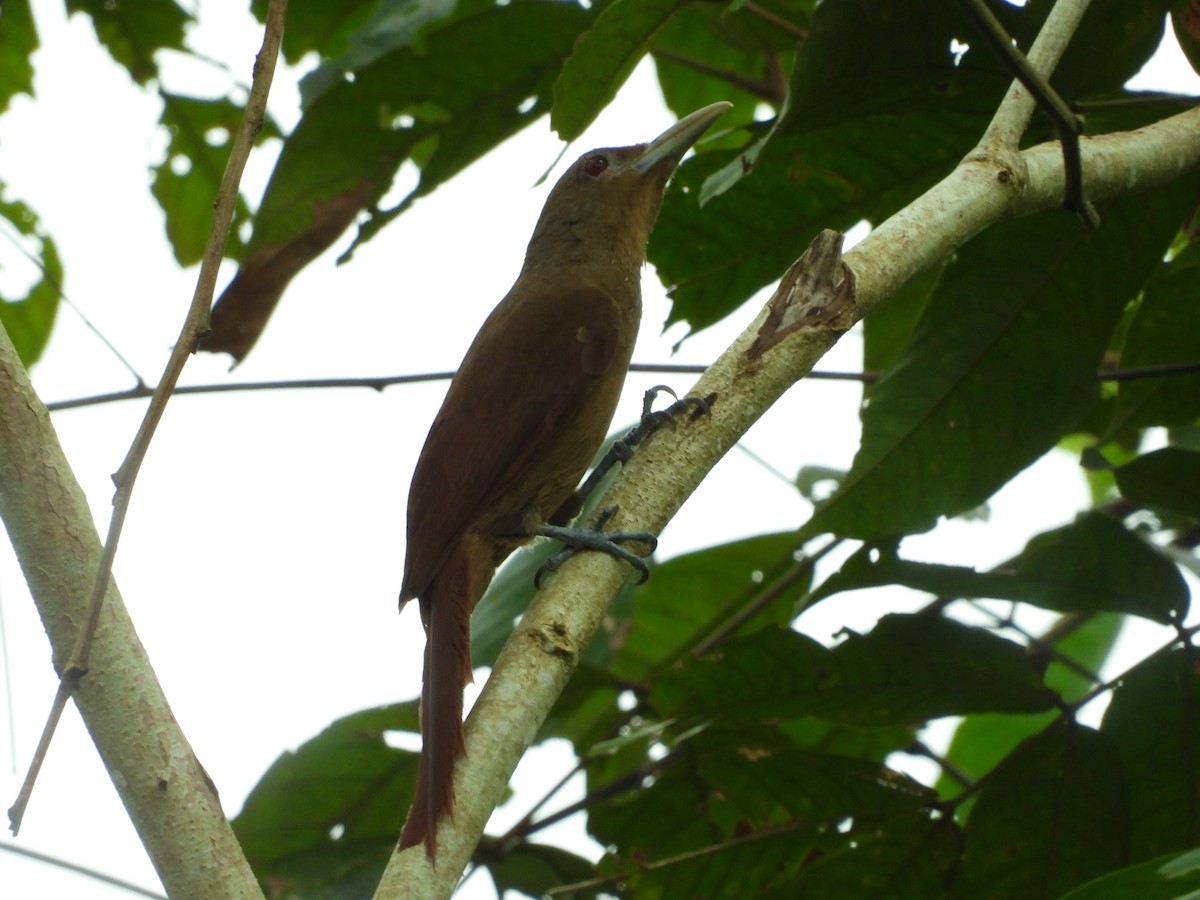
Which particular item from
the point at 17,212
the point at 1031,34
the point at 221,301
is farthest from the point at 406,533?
the point at 17,212

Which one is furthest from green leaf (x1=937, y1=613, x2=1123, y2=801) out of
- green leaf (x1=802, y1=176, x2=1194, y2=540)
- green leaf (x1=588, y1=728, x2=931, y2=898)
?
green leaf (x1=802, y1=176, x2=1194, y2=540)

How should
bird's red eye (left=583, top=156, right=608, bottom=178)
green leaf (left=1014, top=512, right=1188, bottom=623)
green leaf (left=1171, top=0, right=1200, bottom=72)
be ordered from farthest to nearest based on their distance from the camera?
bird's red eye (left=583, top=156, right=608, bottom=178) → green leaf (left=1171, top=0, right=1200, bottom=72) → green leaf (left=1014, top=512, right=1188, bottom=623)

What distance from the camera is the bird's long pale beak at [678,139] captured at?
297cm

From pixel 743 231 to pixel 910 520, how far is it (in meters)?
0.64

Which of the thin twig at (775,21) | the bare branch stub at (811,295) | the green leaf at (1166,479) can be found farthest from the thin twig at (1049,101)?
the thin twig at (775,21)

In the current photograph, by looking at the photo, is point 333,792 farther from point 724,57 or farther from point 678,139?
point 724,57

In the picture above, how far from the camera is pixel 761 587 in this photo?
3.15 m

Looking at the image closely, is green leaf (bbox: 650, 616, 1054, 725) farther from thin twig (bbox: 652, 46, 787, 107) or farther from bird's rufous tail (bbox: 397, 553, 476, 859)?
thin twig (bbox: 652, 46, 787, 107)

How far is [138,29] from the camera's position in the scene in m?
3.65

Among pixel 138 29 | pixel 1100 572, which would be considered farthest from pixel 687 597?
pixel 138 29

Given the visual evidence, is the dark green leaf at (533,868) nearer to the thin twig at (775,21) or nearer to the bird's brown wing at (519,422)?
the bird's brown wing at (519,422)

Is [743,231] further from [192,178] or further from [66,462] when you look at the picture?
[192,178]

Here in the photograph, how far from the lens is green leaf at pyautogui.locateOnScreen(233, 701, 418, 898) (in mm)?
2820

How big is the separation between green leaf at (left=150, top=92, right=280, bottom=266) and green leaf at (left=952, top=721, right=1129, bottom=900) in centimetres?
253
